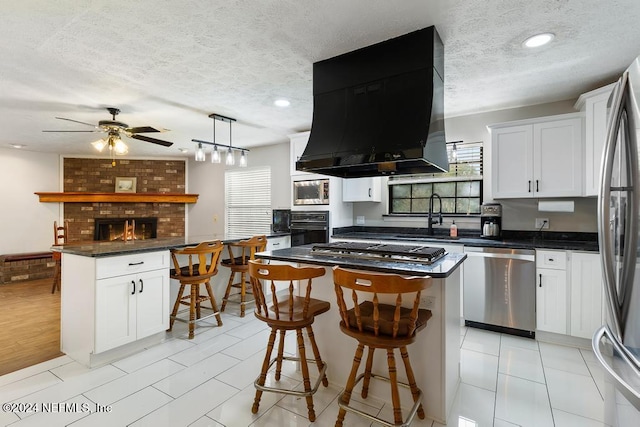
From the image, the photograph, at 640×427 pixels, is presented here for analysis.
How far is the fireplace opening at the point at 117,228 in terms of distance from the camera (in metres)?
6.51

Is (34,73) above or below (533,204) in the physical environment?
above

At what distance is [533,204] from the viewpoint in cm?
355

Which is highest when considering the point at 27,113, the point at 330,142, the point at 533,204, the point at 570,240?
the point at 27,113

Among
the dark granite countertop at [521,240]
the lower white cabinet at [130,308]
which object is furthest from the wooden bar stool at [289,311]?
the dark granite countertop at [521,240]

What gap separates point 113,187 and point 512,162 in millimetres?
7374

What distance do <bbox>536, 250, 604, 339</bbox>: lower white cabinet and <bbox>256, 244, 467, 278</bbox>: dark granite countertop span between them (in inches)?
55.4

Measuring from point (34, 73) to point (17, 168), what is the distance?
4.52 meters

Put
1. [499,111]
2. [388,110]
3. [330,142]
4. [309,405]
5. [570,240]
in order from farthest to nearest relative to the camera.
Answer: [499,111]
[570,240]
[330,142]
[388,110]
[309,405]

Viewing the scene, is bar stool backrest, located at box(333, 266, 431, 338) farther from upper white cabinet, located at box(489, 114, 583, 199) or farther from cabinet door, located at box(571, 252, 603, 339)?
upper white cabinet, located at box(489, 114, 583, 199)

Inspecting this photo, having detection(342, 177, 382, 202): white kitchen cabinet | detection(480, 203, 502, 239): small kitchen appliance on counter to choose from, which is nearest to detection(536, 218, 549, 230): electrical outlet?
detection(480, 203, 502, 239): small kitchen appliance on counter

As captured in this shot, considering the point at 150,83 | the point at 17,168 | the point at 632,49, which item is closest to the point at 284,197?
the point at 150,83

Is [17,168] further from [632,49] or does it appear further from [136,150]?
[632,49]

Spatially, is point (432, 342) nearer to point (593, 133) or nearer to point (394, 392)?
point (394, 392)

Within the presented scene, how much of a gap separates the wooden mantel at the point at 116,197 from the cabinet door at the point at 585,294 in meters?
6.57
